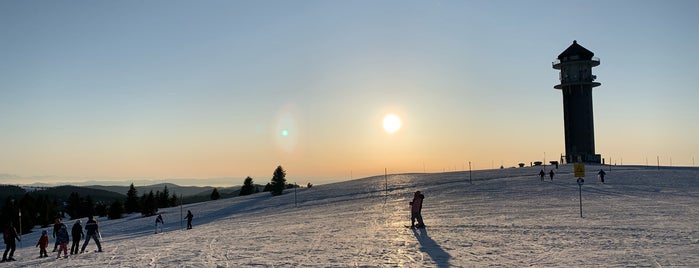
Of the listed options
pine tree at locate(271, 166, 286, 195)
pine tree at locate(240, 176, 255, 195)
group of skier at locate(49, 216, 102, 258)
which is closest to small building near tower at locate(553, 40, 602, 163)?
pine tree at locate(271, 166, 286, 195)

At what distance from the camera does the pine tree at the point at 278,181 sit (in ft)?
247

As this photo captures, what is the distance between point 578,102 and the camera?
7362 centimetres

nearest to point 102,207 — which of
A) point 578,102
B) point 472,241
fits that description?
point 578,102

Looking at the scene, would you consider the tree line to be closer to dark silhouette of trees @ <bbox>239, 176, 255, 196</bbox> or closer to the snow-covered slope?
dark silhouette of trees @ <bbox>239, 176, 255, 196</bbox>

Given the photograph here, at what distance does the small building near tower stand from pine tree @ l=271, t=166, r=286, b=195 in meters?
39.6

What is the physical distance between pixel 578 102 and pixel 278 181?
43003 mm

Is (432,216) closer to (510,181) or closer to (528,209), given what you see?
(528,209)

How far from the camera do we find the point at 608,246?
15.9 metres

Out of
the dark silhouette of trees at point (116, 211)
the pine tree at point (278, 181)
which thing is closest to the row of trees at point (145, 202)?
the dark silhouette of trees at point (116, 211)

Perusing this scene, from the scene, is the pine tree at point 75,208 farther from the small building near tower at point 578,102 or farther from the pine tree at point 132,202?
the small building near tower at point 578,102

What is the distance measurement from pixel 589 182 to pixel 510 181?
7.61m

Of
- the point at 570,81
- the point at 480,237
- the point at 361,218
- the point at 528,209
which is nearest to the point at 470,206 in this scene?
the point at 528,209

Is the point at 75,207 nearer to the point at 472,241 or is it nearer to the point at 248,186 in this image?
the point at 248,186

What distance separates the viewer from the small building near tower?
7256 centimetres
